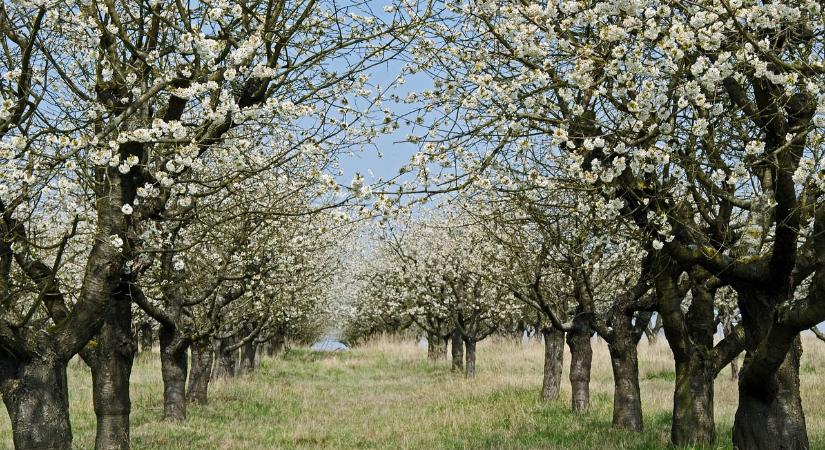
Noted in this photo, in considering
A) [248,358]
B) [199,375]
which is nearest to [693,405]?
[199,375]

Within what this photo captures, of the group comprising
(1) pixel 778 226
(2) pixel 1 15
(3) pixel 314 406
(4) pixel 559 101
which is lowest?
(3) pixel 314 406

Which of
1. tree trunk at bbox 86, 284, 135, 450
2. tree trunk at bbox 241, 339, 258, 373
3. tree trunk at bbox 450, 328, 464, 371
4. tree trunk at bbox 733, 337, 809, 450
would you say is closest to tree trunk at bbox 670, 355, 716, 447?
tree trunk at bbox 733, 337, 809, 450

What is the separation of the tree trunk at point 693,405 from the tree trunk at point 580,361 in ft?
19.3

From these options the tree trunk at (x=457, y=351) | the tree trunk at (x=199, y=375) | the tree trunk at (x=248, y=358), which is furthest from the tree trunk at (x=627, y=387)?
the tree trunk at (x=457, y=351)

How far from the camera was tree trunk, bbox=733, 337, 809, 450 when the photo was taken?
30.6 ft

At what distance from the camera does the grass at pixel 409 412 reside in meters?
14.2

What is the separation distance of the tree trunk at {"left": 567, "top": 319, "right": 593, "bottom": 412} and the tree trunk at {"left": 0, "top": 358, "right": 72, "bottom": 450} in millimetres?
11608

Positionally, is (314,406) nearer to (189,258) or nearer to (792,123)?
(189,258)

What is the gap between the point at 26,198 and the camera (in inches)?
354

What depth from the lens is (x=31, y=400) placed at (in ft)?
29.3

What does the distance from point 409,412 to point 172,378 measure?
229 inches

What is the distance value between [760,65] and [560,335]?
1541 centimetres

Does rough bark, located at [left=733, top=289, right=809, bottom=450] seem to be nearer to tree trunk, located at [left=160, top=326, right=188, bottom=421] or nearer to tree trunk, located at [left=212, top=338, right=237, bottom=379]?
tree trunk, located at [left=160, top=326, right=188, bottom=421]

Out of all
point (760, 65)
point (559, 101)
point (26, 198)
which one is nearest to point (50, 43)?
point (26, 198)
